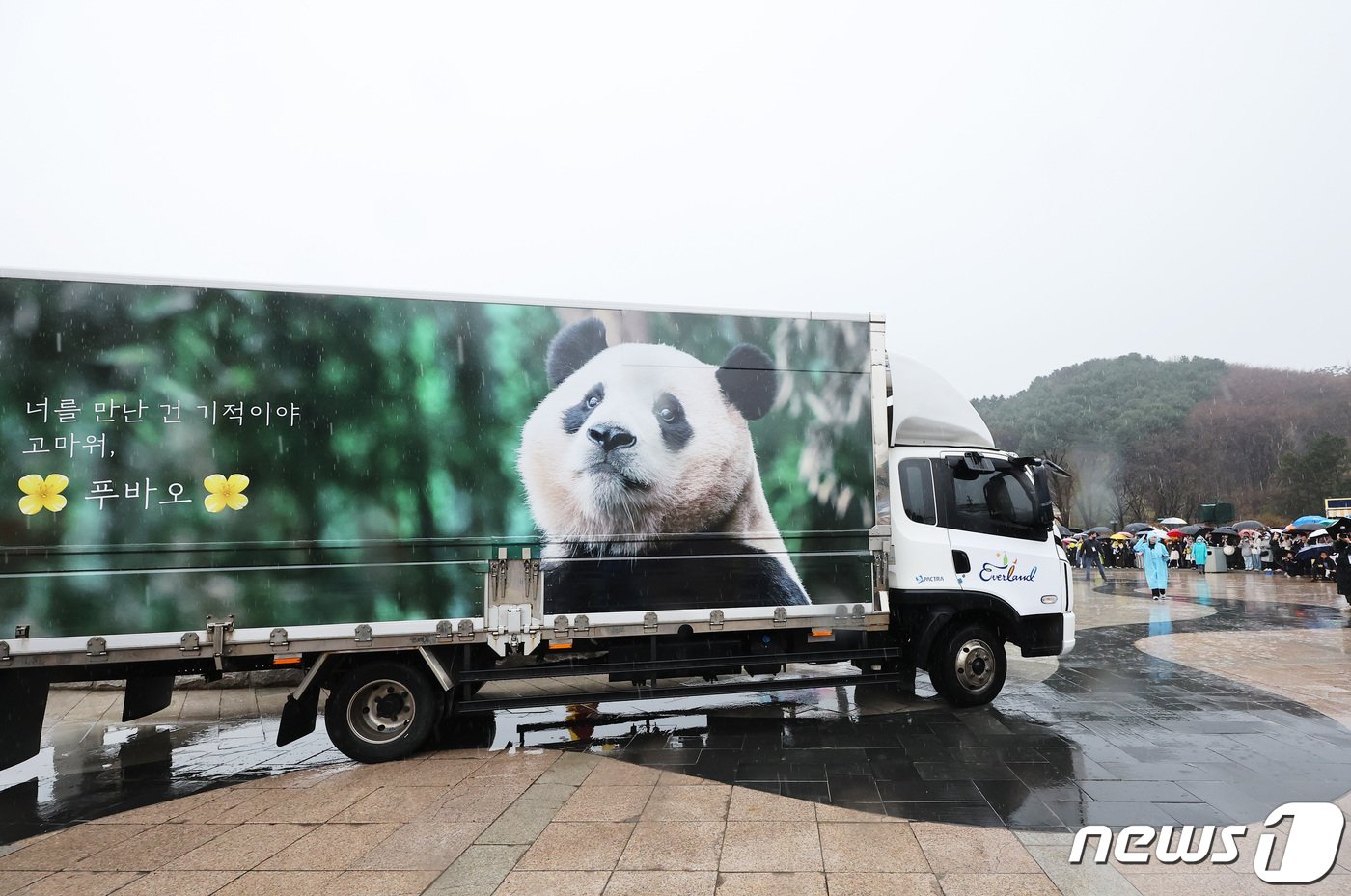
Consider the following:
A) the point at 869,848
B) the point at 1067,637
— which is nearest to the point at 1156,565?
the point at 1067,637

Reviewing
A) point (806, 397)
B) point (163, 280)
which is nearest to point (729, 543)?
point (806, 397)

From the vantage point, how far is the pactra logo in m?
7.09

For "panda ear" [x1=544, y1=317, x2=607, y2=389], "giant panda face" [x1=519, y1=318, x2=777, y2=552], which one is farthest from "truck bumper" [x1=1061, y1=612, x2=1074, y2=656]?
"panda ear" [x1=544, y1=317, x2=607, y2=389]

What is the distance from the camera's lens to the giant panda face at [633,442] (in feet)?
19.7

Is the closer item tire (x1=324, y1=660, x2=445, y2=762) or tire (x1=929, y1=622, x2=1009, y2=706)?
tire (x1=324, y1=660, x2=445, y2=762)

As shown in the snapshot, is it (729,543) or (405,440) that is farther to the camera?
(729,543)

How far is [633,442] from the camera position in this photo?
6.09 metres

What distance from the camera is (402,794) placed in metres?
5.26

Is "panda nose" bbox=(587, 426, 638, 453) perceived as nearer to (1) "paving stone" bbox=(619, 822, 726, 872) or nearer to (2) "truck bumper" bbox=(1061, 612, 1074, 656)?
(1) "paving stone" bbox=(619, 822, 726, 872)

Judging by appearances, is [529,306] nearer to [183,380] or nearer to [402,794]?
[183,380]

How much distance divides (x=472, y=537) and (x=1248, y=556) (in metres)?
30.8

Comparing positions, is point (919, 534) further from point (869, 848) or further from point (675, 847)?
point (675, 847)

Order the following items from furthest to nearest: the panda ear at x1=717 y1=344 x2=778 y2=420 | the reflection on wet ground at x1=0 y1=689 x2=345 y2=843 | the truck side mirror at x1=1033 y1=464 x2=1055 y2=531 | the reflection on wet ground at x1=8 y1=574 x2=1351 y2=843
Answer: the truck side mirror at x1=1033 y1=464 x2=1055 y2=531 → the panda ear at x1=717 y1=344 x2=778 y2=420 → the reflection on wet ground at x1=0 y1=689 x2=345 y2=843 → the reflection on wet ground at x1=8 y1=574 x2=1351 y2=843

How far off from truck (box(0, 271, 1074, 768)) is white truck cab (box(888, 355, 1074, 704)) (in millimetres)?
42
